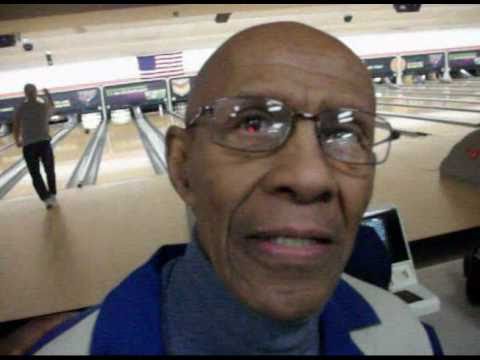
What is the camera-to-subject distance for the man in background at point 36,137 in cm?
411

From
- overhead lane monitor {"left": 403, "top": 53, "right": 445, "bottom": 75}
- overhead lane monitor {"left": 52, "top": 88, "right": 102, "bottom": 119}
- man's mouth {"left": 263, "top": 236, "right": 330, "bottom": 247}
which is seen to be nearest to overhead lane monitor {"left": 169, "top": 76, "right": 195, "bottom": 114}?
overhead lane monitor {"left": 52, "top": 88, "right": 102, "bottom": 119}

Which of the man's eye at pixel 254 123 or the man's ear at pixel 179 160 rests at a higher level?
the man's eye at pixel 254 123

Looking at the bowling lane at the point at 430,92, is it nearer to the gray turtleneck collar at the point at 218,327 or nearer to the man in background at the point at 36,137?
the man in background at the point at 36,137

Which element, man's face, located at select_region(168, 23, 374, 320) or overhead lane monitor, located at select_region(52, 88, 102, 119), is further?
overhead lane monitor, located at select_region(52, 88, 102, 119)

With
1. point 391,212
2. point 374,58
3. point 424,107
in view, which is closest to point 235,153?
point 391,212

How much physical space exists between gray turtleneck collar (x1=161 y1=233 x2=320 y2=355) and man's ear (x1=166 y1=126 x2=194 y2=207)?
0.48ft

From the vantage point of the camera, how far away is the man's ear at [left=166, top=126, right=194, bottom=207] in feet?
2.53

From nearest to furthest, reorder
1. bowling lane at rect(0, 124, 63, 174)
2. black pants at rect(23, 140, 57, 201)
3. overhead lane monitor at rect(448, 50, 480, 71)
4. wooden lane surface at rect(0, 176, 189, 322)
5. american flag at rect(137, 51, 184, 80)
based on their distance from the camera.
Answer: wooden lane surface at rect(0, 176, 189, 322)
black pants at rect(23, 140, 57, 201)
bowling lane at rect(0, 124, 63, 174)
american flag at rect(137, 51, 184, 80)
overhead lane monitor at rect(448, 50, 480, 71)

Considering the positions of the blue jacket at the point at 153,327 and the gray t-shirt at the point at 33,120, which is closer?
the blue jacket at the point at 153,327

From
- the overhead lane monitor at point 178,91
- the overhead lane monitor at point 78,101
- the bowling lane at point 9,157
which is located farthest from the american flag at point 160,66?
the bowling lane at point 9,157

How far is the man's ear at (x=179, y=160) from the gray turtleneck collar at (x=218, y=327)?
0.48 ft

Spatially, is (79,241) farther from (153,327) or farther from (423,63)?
(423,63)

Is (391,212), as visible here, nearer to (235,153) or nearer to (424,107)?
(235,153)

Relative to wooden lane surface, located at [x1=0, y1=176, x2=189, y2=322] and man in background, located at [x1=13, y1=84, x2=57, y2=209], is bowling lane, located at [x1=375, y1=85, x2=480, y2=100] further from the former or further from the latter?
man in background, located at [x1=13, y1=84, x2=57, y2=209]
